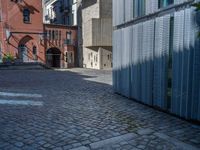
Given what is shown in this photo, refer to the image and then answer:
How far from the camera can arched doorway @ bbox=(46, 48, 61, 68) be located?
111 feet

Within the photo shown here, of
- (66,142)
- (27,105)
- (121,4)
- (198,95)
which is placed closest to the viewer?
(66,142)

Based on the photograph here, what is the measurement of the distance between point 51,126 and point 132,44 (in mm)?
4123

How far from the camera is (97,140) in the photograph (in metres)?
4.65

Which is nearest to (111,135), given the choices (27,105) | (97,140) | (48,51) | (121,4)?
(97,140)

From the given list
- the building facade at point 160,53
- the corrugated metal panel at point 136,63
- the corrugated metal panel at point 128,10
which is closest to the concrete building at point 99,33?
the building facade at point 160,53

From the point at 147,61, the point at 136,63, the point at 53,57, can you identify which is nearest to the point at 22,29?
the point at 53,57

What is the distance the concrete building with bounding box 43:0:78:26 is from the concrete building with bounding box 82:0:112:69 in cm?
641

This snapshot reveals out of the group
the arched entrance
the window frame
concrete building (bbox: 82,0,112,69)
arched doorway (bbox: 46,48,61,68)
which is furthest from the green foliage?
concrete building (bbox: 82,0,112,69)

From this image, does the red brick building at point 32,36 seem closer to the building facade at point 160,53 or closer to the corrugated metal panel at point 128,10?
the building facade at point 160,53

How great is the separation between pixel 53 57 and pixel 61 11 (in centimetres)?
999

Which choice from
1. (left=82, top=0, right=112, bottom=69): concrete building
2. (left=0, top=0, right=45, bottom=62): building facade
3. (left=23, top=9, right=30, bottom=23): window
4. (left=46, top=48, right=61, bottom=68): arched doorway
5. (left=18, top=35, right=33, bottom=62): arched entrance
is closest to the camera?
(left=82, top=0, right=112, bottom=69): concrete building

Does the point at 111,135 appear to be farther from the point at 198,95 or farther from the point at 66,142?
the point at 198,95

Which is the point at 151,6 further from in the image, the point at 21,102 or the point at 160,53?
the point at 21,102

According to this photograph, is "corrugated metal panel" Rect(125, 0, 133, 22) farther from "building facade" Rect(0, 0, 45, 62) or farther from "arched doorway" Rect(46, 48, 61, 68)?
"arched doorway" Rect(46, 48, 61, 68)
